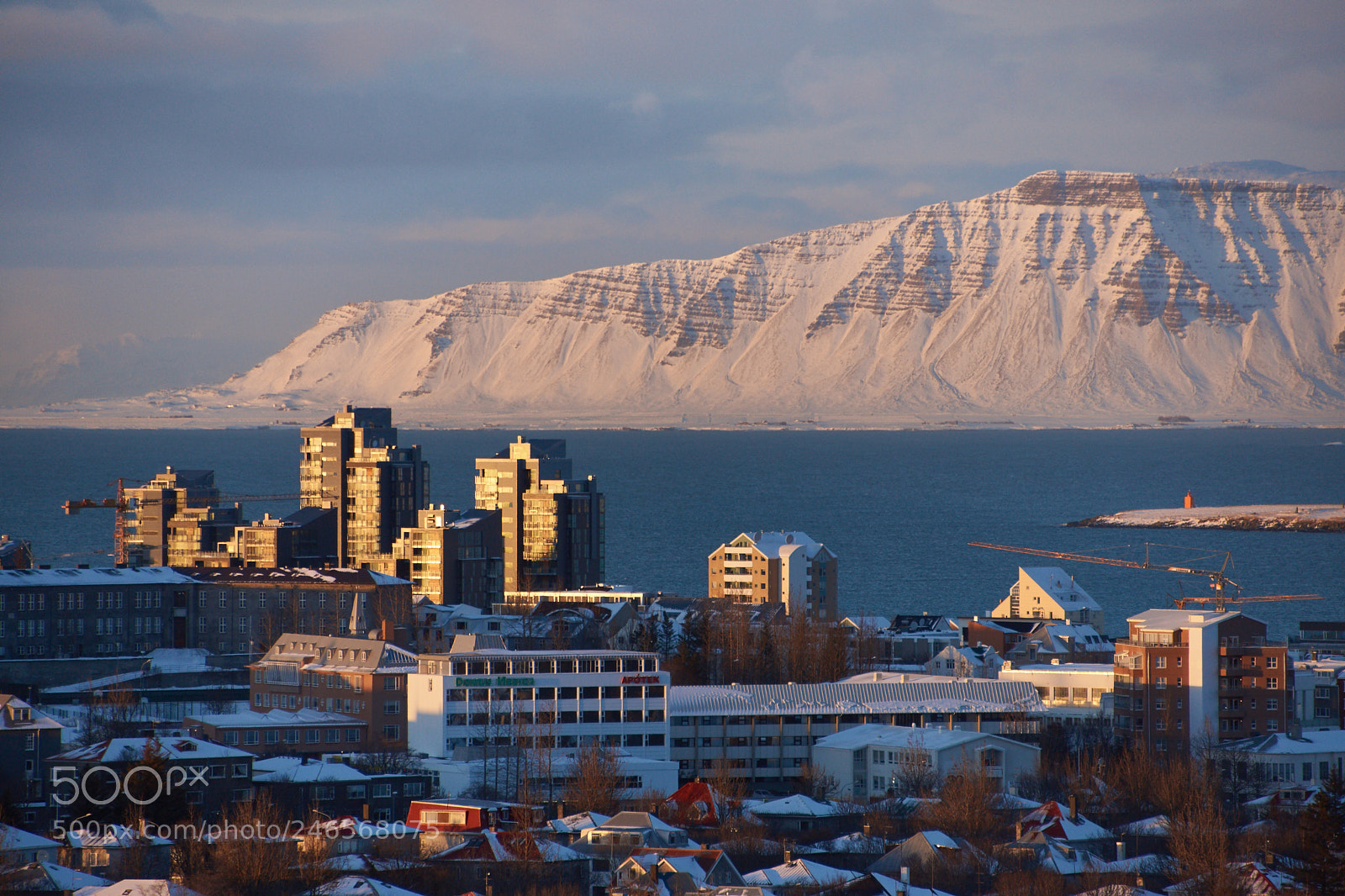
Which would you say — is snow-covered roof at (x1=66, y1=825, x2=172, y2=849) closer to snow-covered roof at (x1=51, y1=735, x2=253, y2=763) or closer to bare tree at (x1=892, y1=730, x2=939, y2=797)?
snow-covered roof at (x1=51, y1=735, x2=253, y2=763)

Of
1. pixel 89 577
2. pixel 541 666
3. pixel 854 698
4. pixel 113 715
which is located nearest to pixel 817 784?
pixel 854 698

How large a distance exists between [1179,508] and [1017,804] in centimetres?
10809

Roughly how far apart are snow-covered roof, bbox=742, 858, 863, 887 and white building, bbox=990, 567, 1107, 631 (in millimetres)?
38243

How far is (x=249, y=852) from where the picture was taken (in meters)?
26.6

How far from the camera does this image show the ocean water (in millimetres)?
86500

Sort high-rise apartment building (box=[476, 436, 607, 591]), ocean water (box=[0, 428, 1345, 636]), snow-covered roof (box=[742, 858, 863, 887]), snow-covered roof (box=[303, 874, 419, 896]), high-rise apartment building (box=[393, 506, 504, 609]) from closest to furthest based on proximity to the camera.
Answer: snow-covered roof (box=[303, 874, 419, 896])
snow-covered roof (box=[742, 858, 863, 887])
high-rise apartment building (box=[393, 506, 504, 609])
high-rise apartment building (box=[476, 436, 607, 591])
ocean water (box=[0, 428, 1345, 636])

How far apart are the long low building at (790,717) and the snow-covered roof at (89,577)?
19.8 metres

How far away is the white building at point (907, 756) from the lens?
3791 centimetres

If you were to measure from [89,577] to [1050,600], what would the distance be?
31.1 metres

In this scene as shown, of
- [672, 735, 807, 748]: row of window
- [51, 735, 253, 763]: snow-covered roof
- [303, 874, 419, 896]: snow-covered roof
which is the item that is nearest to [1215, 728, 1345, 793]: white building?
[672, 735, 807, 748]: row of window

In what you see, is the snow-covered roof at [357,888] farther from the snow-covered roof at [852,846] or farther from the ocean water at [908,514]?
the ocean water at [908,514]

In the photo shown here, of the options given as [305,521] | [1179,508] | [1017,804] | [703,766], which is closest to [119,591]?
[305,521]

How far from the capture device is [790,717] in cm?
4131

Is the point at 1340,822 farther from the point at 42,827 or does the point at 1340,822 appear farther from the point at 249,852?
the point at 42,827
